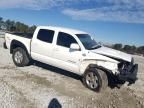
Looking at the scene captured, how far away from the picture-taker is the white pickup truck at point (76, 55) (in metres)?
8.85

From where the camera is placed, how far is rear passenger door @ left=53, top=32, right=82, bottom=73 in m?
9.51

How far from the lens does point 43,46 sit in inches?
413

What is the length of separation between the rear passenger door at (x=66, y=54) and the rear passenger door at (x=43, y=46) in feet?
1.13

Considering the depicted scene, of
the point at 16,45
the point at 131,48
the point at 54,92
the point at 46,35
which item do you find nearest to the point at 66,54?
the point at 46,35

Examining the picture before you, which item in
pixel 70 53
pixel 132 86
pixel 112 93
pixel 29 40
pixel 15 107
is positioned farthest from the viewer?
pixel 29 40

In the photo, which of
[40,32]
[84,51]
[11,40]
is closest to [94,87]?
[84,51]

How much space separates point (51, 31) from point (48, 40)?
40 cm

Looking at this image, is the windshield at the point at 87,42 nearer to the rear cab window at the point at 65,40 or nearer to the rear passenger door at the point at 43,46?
the rear cab window at the point at 65,40

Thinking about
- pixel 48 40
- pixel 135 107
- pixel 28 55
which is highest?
pixel 48 40

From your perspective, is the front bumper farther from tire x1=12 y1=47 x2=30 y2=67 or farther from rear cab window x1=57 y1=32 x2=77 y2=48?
tire x1=12 y1=47 x2=30 y2=67

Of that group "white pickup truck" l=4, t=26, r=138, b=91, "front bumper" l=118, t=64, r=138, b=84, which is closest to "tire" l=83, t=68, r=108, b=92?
"white pickup truck" l=4, t=26, r=138, b=91

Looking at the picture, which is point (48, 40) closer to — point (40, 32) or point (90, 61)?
point (40, 32)

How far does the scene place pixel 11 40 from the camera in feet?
38.6

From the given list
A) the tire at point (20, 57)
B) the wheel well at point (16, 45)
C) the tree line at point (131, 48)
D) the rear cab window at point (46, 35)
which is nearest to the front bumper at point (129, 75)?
the rear cab window at point (46, 35)
